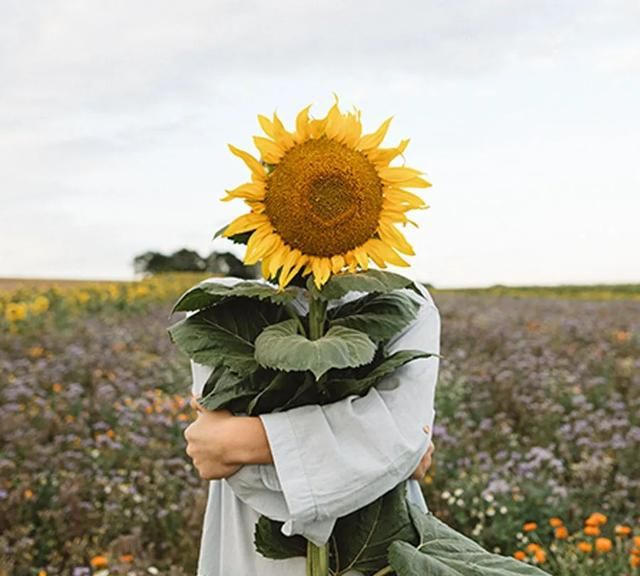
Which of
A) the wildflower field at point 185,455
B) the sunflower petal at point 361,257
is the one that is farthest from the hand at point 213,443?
the wildflower field at point 185,455

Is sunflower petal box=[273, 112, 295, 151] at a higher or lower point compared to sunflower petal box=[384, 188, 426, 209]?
higher

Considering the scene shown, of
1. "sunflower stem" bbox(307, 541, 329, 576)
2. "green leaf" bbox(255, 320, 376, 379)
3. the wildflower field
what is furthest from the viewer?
the wildflower field

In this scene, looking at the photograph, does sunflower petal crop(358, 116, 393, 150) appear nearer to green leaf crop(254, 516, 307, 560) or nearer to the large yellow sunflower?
the large yellow sunflower

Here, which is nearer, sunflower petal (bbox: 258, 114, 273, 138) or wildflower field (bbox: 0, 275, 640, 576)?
sunflower petal (bbox: 258, 114, 273, 138)

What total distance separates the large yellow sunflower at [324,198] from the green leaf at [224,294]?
3cm

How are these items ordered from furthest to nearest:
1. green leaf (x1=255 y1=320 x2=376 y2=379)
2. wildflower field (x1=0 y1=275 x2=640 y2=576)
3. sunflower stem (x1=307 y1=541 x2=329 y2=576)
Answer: wildflower field (x1=0 y1=275 x2=640 y2=576)
sunflower stem (x1=307 y1=541 x2=329 y2=576)
green leaf (x1=255 y1=320 x2=376 y2=379)

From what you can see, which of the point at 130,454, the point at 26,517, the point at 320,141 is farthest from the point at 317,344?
the point at 130,454

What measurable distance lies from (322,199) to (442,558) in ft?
2.26

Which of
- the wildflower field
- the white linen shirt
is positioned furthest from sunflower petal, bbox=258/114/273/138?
the wildflower field

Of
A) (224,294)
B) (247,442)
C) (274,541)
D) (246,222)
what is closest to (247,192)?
(246,222)

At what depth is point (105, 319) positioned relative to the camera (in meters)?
9.74

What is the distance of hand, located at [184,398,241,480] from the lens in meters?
1.67

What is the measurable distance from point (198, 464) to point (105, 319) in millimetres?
8256

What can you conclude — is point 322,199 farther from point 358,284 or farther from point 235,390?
point 235,390
